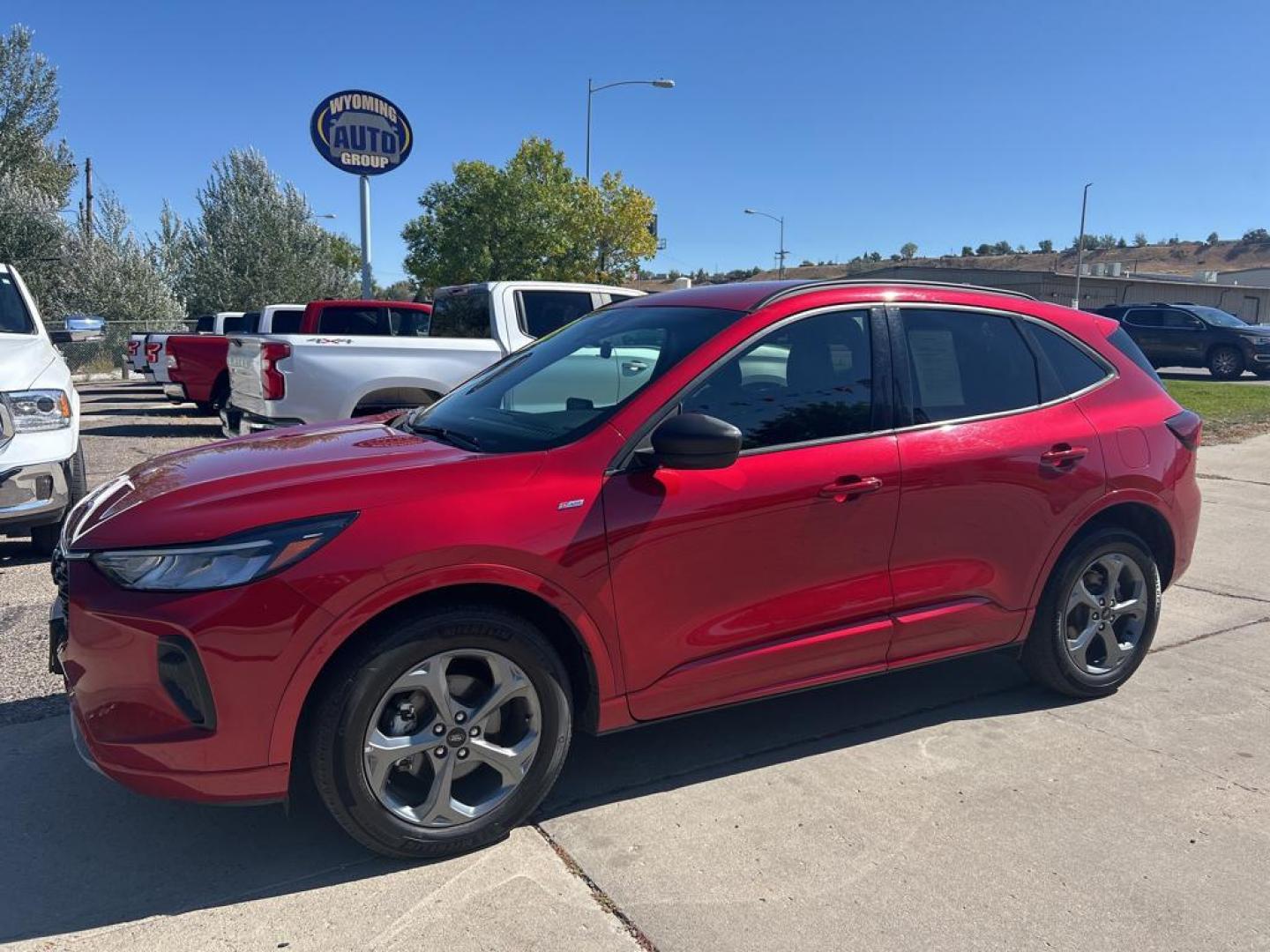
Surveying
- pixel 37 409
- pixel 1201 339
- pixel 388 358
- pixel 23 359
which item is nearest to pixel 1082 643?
pixel 37 409

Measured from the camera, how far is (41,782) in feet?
11.2

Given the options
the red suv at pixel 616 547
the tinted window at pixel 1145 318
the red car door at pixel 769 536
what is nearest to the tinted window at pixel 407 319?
the red suv at pixel 616 547

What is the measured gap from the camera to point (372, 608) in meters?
2.74

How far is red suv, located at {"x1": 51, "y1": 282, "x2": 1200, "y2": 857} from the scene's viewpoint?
270 cm

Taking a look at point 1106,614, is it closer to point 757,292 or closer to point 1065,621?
point 1065,621

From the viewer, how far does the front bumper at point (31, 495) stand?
214 inches

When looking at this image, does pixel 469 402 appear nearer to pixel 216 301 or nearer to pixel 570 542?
pixel 570 542

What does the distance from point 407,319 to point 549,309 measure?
5041 millimetres

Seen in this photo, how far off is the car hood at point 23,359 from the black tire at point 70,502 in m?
0.53

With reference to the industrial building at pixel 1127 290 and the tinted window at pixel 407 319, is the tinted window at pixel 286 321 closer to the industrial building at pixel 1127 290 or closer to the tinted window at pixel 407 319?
the tinted window at pixel 407 319

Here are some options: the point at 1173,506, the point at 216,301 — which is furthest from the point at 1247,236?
the point at 1173,506

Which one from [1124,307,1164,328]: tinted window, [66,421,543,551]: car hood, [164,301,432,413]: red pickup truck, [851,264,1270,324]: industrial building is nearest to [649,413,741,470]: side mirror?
[66,421,543,551]: car hood

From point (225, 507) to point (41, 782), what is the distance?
149 centimetres

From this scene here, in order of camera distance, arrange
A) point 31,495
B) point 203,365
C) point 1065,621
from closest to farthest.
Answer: point 1065,621 < point 31,495 < point 203,365
